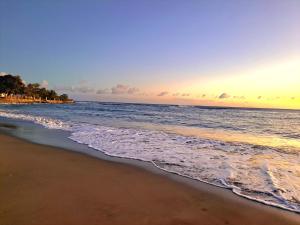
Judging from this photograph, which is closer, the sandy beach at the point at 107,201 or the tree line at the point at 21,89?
Result: the sandy beach at the point at 107,201

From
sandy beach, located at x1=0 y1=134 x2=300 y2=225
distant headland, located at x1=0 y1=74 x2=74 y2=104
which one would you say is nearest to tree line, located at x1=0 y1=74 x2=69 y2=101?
distant headland, located at x1=0 y1=74 x2=74 y2=104

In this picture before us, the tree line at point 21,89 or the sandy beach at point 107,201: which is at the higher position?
the tree line at point 21,89

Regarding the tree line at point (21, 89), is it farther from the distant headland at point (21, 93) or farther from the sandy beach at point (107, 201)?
the sandy beach at point (107, 201)

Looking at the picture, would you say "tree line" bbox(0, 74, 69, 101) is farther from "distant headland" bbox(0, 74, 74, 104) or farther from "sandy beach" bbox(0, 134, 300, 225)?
"sandy beach" bbox(0, 134, 300, 225)

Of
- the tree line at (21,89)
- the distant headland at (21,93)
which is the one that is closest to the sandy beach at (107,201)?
the distant headland at (21,93)

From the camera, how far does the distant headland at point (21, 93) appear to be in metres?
87.6

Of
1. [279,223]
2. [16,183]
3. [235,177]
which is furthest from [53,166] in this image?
[279,223]

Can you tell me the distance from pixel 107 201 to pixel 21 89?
98740 millimetres

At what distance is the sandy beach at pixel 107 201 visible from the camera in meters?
4.11

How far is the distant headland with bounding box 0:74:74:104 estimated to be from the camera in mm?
87562

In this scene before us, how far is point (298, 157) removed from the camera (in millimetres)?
9609

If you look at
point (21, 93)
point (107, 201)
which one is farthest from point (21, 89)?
point (107, 201)

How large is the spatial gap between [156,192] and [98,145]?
6021 millimetres

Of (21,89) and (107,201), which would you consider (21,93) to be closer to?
(21,89)
